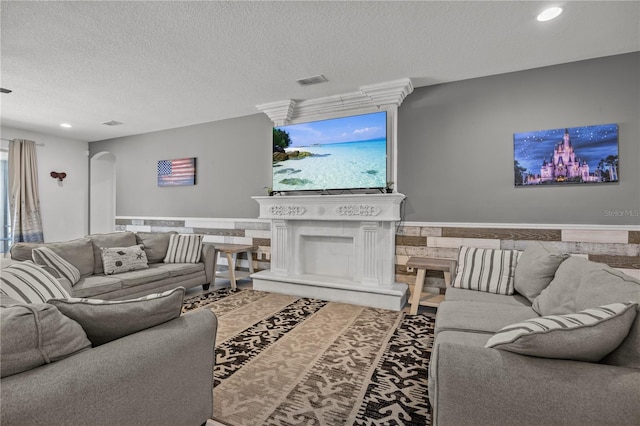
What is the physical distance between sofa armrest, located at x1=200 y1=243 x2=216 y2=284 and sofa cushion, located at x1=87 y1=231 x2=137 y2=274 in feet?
2.82

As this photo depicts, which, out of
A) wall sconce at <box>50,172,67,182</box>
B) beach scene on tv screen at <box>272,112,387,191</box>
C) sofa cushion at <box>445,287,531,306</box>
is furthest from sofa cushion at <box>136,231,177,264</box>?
sofa cushion at <box>445,287,531,306</box>

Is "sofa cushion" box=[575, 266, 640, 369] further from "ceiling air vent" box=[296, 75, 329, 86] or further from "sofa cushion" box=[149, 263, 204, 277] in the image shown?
"sofa cushion" box=[149, 263, 204, 277]

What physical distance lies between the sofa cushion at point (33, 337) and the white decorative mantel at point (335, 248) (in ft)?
9.30

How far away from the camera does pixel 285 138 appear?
424cm

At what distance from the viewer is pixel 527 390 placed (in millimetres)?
1018

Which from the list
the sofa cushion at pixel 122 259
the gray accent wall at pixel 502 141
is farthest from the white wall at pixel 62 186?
the gray accent wall at pixel 502 141

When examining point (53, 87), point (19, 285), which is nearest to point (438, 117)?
point (19, 285)

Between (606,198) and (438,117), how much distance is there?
70.1 inches

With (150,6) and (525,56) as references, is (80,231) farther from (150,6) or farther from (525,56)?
(525,56)

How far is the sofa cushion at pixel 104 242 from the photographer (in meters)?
3.51

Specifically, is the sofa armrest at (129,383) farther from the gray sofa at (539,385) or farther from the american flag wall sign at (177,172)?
the american flag wall sign at (177,172)

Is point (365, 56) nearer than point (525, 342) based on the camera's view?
No

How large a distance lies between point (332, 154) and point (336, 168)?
0.19 m

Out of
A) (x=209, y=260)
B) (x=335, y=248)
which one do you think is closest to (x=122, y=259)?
(x=209, y=260)
